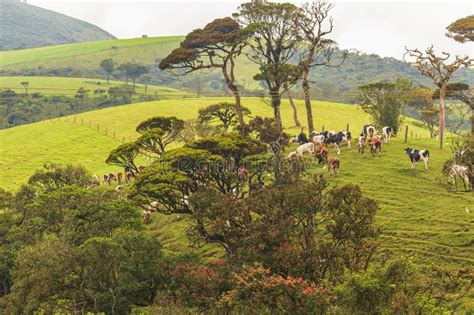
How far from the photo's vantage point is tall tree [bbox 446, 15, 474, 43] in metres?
46.6

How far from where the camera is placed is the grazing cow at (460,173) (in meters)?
31.2

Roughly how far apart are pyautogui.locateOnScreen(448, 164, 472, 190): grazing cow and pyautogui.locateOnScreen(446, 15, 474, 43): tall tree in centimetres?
2097

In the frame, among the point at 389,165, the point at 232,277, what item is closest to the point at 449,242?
the point at 232,277

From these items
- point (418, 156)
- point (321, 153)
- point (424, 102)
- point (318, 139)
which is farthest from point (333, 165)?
point (424, 102)

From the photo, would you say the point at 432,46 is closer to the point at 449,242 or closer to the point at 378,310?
the point at 449,242

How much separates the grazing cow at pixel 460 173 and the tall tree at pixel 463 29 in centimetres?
2097

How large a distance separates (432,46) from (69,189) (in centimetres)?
3525

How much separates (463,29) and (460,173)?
71.3 feet

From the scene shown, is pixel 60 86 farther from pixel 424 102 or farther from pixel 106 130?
pixel 424 102

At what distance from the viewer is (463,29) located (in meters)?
47.1

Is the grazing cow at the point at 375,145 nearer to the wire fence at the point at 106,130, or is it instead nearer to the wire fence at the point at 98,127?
the wire fence at the point at 106,130

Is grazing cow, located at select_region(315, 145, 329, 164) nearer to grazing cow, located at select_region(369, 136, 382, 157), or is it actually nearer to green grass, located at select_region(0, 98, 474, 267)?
green grass, located at select_region(0, 98, 474, 267)

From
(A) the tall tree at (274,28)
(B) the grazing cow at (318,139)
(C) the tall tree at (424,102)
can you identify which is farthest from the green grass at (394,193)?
(C) the tall tree at (424,102)

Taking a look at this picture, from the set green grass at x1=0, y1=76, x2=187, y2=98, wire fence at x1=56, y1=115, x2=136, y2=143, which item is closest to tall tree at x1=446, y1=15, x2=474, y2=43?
wire fence at x1=56, y1=115, x2=136, y2=143
